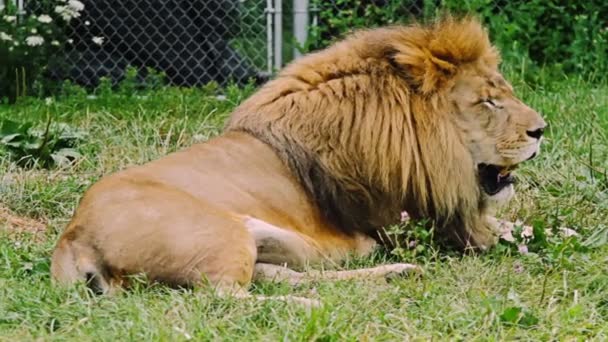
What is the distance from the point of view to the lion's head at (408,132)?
171 inches

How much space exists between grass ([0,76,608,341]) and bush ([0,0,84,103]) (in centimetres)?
218

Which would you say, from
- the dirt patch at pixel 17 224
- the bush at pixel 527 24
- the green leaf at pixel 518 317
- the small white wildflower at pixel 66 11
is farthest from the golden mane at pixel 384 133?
the small white wildflower at pixel 66 11

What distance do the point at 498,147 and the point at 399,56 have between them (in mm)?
464

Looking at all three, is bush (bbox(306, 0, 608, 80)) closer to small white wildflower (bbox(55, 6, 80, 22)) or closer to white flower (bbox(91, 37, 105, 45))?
white flower (bbox(91, 37, 105, 45))

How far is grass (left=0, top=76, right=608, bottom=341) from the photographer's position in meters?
3.35

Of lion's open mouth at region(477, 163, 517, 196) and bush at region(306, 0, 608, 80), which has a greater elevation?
lion's open mouth at region(477, 163, 517, 196)

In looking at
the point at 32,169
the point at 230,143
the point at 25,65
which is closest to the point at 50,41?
the point at 25,65

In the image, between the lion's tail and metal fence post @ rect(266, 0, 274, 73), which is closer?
the lion's tail

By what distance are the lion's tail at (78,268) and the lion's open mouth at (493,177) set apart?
1.42m

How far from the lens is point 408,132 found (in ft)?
14.4

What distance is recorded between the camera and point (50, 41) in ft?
27.0

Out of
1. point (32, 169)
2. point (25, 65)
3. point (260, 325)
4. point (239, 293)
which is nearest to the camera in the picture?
point (260, 325)

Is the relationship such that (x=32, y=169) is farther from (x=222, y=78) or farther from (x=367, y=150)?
(x=222, y=78)

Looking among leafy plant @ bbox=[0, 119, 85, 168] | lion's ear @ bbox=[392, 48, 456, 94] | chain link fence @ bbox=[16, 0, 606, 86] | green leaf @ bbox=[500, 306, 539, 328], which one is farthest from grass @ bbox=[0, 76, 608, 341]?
chain link fence @ bbox=[16, 0, 606, 86]
